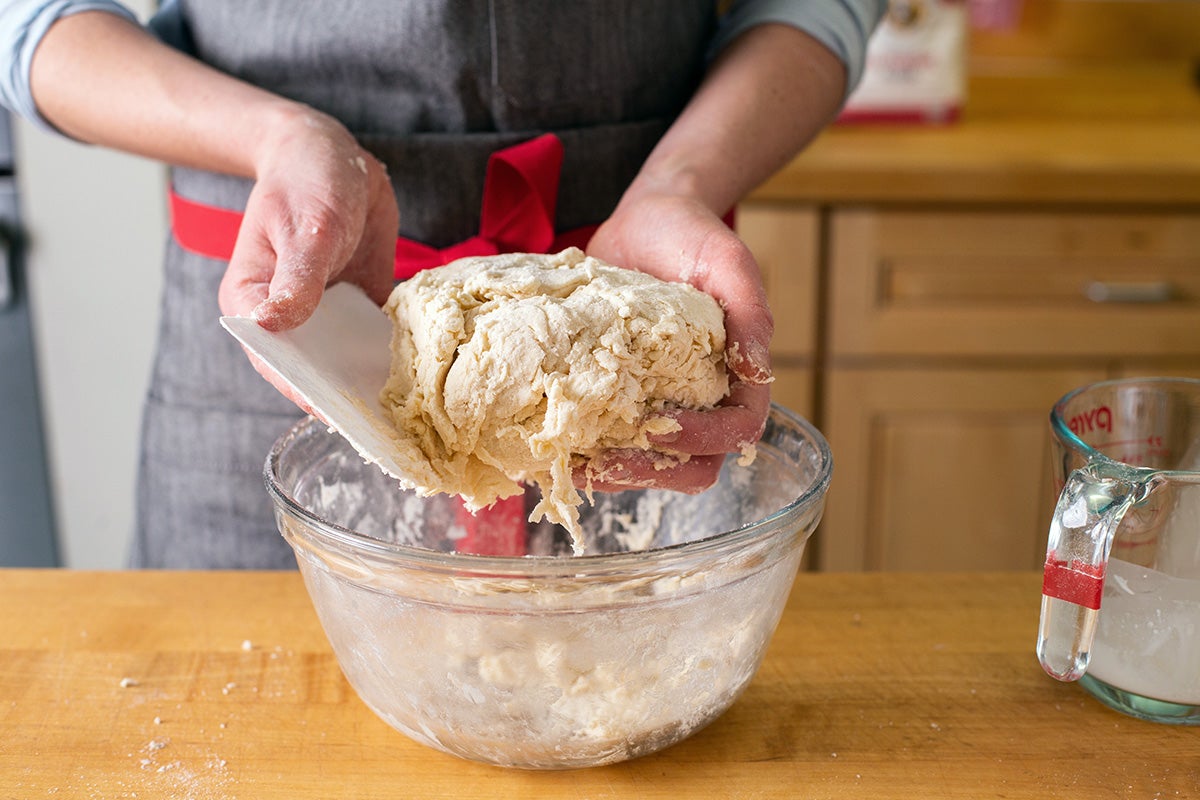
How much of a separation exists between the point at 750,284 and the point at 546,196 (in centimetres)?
26

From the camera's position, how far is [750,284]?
703 millimetres

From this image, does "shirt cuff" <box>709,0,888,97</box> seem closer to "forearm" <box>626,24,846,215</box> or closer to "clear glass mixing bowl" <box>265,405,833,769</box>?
"forearm" <box>626,24,846,215</box>

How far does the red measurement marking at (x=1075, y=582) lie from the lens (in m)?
0.61

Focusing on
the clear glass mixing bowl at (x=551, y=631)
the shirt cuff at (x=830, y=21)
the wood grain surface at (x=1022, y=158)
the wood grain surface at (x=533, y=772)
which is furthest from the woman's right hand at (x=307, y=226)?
the wood grain surface at (x=1022, y=158)

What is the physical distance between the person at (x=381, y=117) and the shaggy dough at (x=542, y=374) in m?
0.09

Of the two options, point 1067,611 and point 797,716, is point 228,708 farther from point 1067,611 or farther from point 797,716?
A: point 1067,611

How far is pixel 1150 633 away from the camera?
661 millimetres

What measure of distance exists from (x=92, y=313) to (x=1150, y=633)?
4.82 feet

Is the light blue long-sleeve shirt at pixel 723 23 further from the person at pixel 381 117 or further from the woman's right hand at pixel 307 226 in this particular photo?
the woman's right hand at pixel 307 226

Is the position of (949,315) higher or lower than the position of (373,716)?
lower

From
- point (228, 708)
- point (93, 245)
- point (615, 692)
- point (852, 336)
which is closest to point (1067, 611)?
point (615, 692)

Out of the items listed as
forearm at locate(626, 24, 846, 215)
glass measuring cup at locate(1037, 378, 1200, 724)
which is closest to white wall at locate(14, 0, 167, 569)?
forearm at locate(626, 24, 846, 215)

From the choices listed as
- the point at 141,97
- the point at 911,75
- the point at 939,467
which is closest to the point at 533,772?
the point at 141,97

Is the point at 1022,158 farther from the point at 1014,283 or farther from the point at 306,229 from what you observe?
the point at 306,229
